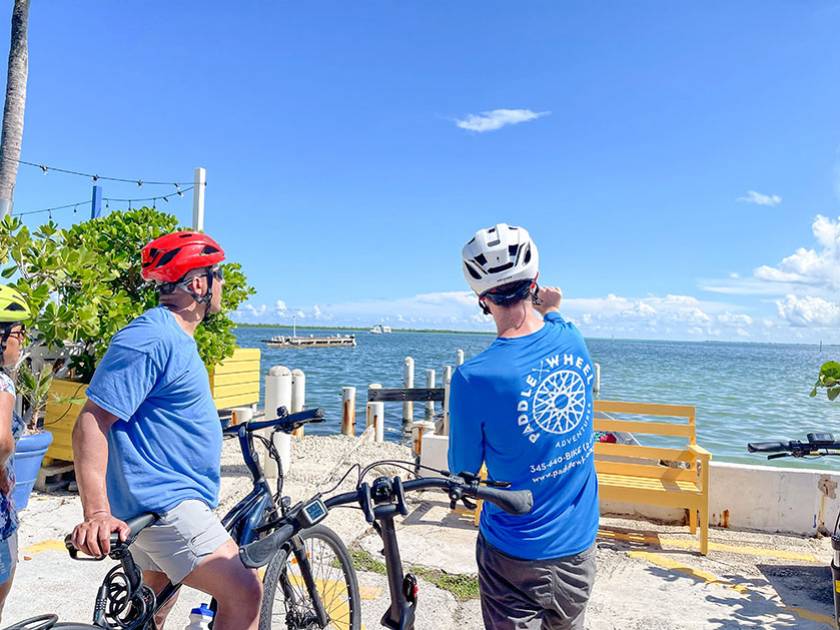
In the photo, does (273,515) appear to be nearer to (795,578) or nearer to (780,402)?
(795,578)

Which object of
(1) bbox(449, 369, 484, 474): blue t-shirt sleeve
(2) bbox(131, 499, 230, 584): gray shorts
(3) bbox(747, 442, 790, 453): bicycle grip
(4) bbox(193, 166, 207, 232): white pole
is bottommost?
(2) bbox(131, 499, 230, 584): gray shorts

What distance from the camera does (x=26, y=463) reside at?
532 centimetres

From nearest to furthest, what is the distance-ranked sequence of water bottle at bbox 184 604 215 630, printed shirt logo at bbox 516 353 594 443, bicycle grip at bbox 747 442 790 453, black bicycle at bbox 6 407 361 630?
printed shirt logo at bbox 516 353 594 443 → black bicycle at bbox 6 407 361 630 → water bottle at bbox 184 604 215 630 → bicycle grip at bbox 747 442 790 453

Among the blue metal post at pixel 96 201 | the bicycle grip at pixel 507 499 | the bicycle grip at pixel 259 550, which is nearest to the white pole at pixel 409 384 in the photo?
the blue metal post at pixel 96 201

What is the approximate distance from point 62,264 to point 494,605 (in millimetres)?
5686

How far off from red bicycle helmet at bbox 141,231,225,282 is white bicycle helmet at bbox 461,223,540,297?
1.05 meters

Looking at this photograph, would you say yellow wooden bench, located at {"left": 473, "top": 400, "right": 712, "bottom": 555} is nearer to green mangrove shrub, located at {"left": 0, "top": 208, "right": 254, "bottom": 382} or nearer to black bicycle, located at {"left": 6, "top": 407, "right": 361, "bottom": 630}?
black bicycle, located at {"left": 6, "top": 407, "right": 361, "bottom": 630}

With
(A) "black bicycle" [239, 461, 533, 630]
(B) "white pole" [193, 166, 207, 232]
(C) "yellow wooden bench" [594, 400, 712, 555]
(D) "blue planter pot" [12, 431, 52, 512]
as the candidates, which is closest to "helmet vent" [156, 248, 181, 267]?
(A) "black bicycle" [239, 461, 533, 630]

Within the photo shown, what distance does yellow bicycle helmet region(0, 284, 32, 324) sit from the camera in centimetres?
261

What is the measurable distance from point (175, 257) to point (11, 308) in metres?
0.89

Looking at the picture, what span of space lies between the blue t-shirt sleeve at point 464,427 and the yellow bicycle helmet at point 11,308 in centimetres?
197

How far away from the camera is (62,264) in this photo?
237 inches

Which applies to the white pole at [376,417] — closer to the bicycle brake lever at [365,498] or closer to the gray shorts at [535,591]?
the gray shorts at [535,591]

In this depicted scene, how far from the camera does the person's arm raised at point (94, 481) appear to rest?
73.4 inches
